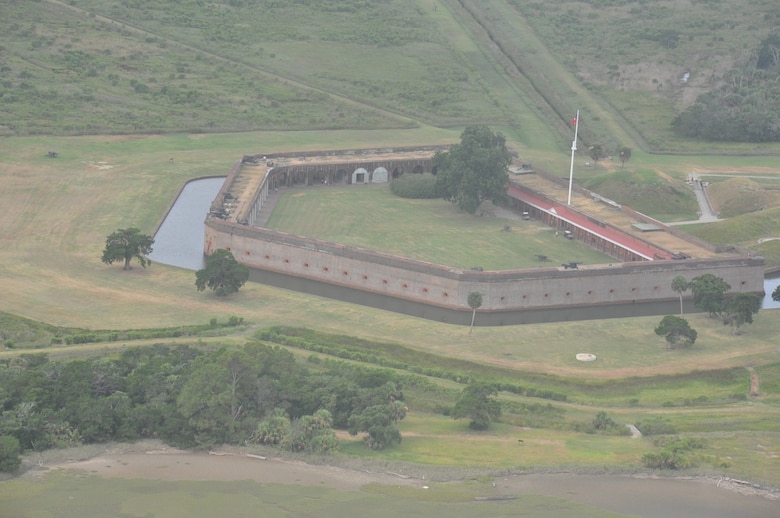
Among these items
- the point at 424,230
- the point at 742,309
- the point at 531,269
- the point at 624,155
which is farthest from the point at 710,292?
the point at 624,155

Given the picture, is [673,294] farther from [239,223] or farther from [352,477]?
[352,477]

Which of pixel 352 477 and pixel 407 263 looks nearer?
pixel 352 477

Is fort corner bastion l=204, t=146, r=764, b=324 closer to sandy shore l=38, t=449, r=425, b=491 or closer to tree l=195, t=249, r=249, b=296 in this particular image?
tree l=195, t=249, r=249, b=296

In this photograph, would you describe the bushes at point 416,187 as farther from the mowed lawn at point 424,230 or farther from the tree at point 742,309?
the tree at point 742,309

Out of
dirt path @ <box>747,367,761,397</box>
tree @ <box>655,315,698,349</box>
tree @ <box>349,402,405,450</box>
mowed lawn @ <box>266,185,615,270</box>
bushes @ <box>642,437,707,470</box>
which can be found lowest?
tree @ <box>349,402,405,450</box>

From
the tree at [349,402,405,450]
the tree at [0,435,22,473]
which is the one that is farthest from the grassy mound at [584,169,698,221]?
the tree at [0,435,22,473]

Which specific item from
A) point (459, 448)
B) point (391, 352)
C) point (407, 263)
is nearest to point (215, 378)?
point (459, 448)

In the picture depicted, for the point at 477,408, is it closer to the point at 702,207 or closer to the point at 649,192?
the point at 649,192
